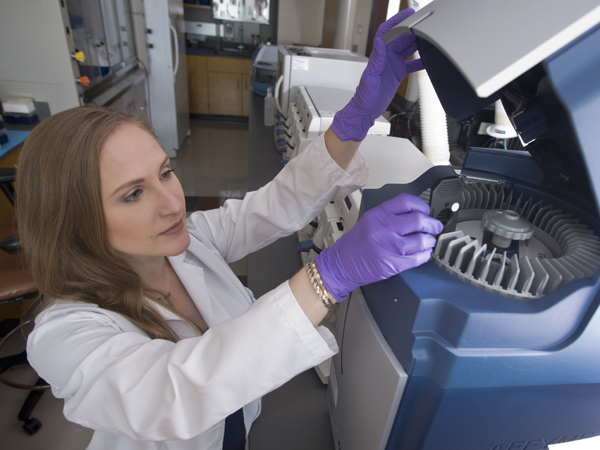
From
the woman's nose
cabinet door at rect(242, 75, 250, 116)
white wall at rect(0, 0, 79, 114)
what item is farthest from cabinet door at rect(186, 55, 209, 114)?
the woman's nose

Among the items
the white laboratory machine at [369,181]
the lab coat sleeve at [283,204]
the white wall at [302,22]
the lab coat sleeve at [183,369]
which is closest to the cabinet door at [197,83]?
the white wall at [302,22]

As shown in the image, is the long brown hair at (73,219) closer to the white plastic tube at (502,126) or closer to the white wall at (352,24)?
the white plastic tube at (502,126)

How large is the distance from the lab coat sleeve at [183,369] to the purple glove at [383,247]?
Answer: 9cm

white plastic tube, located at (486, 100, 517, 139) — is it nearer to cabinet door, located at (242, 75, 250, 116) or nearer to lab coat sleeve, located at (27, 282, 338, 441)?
lab coat sleeve, located at (27, 282, 338, 441)

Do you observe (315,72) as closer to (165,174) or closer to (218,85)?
(165,174)

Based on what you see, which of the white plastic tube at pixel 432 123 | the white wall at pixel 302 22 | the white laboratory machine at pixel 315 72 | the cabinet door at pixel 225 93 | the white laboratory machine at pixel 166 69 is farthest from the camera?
the cabinet door at pixel 225 93

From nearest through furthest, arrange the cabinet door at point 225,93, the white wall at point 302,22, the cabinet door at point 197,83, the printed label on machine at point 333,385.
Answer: the printed label on machine at point 333,385, the white wall at point 302,22, the cabinet door at point 197,83, the cabinet door at point 225,93

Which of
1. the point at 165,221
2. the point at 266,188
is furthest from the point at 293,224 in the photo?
the point at 165,221

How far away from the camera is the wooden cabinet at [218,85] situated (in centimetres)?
517

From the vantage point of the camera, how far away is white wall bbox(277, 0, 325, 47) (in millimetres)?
4383

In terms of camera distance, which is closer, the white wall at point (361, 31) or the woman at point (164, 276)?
the woman at point (164, 276)

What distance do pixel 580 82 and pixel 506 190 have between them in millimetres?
439

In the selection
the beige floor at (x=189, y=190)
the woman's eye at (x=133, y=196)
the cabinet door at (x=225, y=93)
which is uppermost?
the woman's eye at (x=133, y=196)

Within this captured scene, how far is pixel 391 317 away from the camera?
1.70 feet
